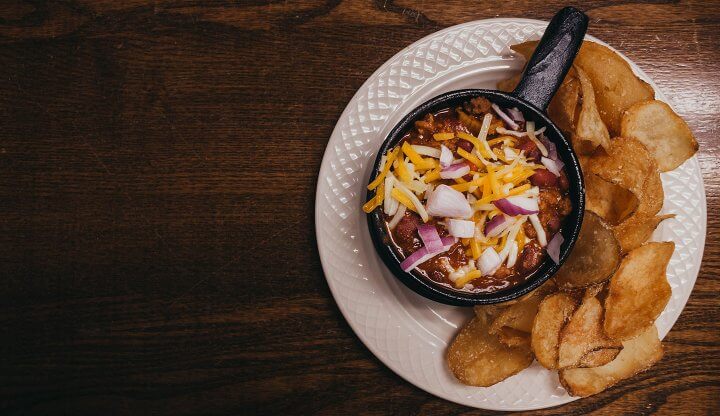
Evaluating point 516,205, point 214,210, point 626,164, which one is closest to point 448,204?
point 516,205

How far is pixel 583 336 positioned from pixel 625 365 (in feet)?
0.61

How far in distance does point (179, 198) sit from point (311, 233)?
46 cm

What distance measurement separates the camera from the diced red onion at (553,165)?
1574 millimetres

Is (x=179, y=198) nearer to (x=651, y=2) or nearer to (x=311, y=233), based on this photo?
(x=311, y=233)

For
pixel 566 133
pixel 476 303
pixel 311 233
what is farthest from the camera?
pixel 311 233

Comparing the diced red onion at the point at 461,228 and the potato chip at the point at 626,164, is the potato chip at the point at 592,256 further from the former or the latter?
the diced red onion at the point at 461,228

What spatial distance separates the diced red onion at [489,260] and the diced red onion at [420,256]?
85 millimetres

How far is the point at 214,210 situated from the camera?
6.33 feet

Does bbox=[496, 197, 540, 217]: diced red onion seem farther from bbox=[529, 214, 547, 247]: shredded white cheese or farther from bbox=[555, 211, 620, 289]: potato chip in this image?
bbox=[555, 211, 620, 289]: potato chip

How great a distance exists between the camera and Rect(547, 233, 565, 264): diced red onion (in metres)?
1.56

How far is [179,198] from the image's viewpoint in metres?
1.94

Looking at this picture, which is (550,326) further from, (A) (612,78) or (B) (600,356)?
(A) (612,78)

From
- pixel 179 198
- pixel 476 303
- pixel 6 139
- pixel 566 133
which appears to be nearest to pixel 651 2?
pixel 566 133

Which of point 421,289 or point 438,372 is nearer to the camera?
point 421,289
